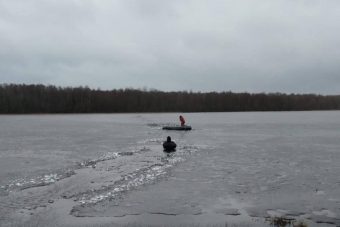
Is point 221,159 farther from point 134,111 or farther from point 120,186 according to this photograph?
point 134,111

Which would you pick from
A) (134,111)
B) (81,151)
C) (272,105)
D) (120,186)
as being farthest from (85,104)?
(120,186)

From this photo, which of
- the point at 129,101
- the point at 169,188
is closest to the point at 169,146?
the point at 169,188

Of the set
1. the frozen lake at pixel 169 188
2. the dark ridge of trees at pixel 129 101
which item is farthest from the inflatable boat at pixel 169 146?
the dark ridge of trees at pixel 129 101

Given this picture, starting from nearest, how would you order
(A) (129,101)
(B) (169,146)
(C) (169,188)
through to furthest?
1. (C) (169,188)
2. (B) (169,146)
3. (A) (129,101)

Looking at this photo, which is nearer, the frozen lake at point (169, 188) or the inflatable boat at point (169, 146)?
the frozen lake at point (169, 188)

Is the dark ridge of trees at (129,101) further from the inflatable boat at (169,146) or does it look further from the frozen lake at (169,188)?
the frozen lake at (169,188)

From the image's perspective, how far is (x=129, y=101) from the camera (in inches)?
5182

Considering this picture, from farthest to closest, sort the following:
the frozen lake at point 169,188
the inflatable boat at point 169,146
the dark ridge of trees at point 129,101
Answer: the dark ridge of trees at point 129,101 < the inflatable boat at point 169,146 < the frozen lake at point 169,188

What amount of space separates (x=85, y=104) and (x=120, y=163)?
104 metres

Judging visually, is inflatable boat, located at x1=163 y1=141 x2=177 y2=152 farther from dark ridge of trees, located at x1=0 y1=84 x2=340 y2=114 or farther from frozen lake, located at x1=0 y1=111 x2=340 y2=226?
dark ridge of trees, located at x1=0 y1=84 x2=340 y2=114

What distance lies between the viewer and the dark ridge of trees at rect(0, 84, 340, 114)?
120062 mm

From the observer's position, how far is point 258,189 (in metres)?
15.2

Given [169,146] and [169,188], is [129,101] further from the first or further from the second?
[169,188]

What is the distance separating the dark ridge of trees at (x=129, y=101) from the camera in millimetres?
120062
